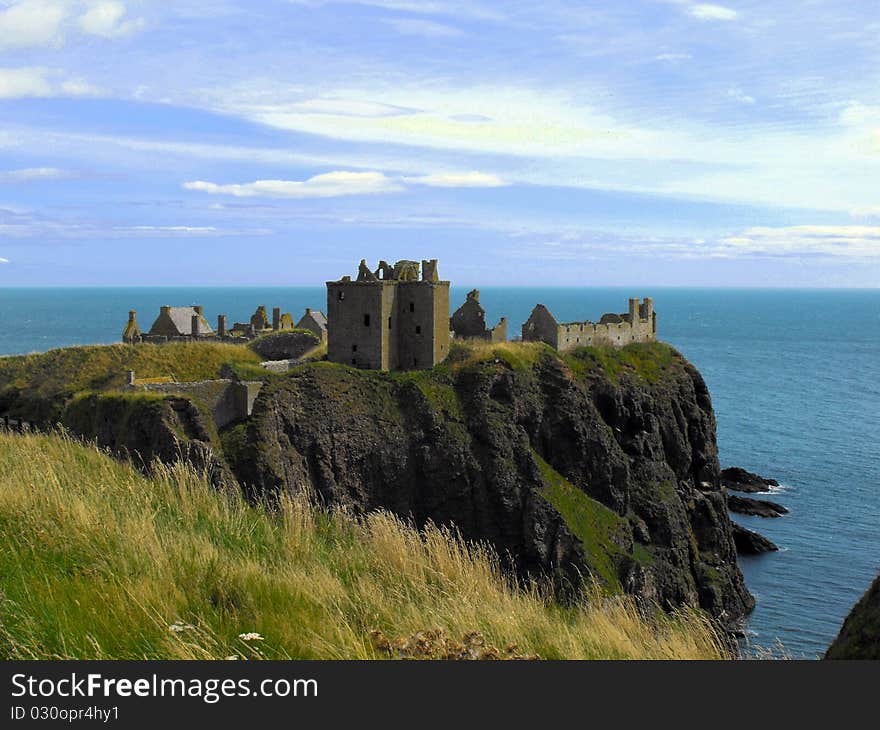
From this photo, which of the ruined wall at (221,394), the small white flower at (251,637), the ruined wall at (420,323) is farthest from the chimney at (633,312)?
the small white flower at (251,637)

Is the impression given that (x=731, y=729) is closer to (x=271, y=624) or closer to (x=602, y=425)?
(x=271, y=624)

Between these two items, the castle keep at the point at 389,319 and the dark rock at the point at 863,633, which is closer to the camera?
the dark rock at the point at 863,633

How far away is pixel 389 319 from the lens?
64.8 m

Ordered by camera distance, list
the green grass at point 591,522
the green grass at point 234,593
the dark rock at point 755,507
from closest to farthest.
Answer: the green grass at point 234,593
the green grass at point 591,522
the dark rock at point 755,507

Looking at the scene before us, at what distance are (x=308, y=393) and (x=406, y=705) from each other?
2056 inches

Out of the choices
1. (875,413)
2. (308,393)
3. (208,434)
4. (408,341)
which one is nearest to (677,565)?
(408,341)

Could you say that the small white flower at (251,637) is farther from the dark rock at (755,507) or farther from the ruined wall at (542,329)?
the dark rock at (755,507)

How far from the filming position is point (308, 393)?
5838 centimetres

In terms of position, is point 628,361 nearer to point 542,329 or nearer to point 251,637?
point 542,329

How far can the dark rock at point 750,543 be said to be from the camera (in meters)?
75.7

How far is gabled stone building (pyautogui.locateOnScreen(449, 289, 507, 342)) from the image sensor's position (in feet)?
243

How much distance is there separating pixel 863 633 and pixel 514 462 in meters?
54.0

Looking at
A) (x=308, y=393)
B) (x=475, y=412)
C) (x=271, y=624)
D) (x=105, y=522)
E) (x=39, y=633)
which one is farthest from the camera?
(x=475, y=412)

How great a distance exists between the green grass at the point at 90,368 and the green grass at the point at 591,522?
910 inches
